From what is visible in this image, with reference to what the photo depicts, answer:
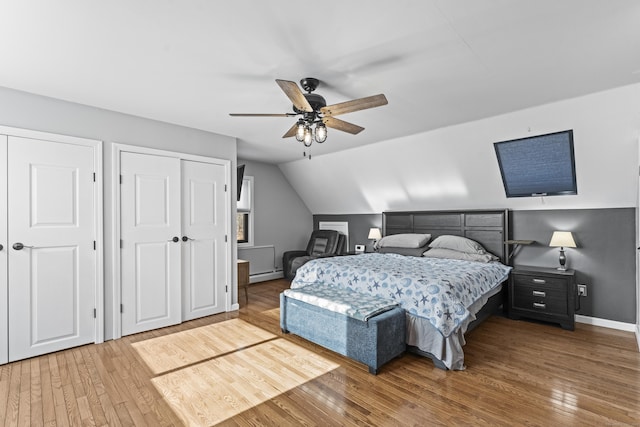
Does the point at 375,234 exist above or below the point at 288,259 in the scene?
above

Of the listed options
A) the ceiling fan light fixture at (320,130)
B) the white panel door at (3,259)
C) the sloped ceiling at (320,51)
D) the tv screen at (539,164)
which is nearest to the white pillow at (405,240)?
the tv screen at (539,164)

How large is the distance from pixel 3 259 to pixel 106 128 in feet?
5.10

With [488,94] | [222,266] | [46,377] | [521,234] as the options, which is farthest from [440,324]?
[46,377]

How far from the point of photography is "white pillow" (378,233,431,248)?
4949mm

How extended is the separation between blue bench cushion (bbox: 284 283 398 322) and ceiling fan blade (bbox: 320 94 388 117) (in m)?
1.68

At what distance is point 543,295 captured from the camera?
148 inches

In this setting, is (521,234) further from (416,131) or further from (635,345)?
(416,131)

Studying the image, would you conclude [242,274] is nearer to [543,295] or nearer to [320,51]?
[320,51]

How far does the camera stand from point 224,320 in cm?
402

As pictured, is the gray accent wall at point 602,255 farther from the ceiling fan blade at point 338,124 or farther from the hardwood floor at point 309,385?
the ceiling fan blade at point 338,124

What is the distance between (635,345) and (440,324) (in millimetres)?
2255

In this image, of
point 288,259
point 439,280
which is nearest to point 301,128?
point 439,280

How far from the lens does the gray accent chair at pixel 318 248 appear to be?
21.0 ft

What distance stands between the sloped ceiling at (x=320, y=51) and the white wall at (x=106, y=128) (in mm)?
141
